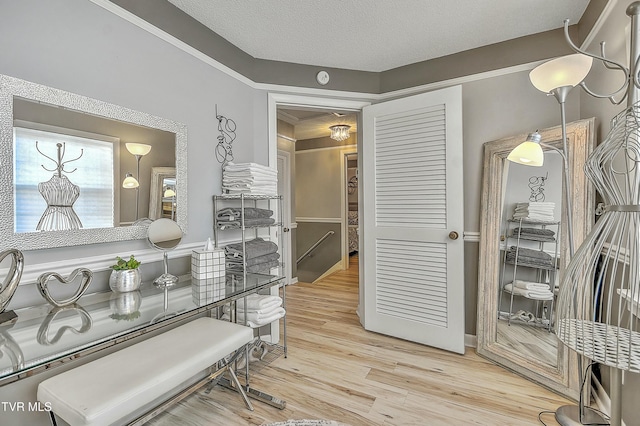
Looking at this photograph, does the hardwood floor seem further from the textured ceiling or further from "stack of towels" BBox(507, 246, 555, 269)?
the textured ceiling

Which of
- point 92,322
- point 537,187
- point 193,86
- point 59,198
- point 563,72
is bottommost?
point 92,322

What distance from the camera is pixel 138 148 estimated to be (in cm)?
168

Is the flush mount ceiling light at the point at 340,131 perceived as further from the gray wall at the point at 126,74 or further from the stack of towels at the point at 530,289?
the stack of towels at the point at 530,289

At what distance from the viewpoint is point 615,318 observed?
5.38 ft

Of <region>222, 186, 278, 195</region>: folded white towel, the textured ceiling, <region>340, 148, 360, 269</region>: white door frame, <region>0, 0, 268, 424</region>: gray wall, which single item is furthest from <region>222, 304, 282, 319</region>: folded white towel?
<region>340, 148, 360, 269</region>: white door frame

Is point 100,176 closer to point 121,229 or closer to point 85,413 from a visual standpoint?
point 121,229

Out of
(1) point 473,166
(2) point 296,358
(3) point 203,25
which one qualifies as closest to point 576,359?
(1) point 473,166

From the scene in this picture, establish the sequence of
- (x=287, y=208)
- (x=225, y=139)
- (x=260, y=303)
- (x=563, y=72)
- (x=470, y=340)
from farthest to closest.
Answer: (x=287, y=208), (x=470, y=340), (x=225, y=139), (x=260, y=303), (x=563, y=72)

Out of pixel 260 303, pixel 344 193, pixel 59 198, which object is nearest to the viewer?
pixel 59 198

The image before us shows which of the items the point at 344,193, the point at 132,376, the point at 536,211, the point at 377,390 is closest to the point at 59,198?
the point at 132,376

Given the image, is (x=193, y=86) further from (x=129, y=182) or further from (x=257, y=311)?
(x=257, y=311)

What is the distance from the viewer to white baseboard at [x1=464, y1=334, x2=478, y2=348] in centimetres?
249

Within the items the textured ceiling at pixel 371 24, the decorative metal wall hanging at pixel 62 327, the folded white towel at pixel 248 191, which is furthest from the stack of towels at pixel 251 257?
the textured ceiling at pixel 371 24

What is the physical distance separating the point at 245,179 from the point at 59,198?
108 centimetres
